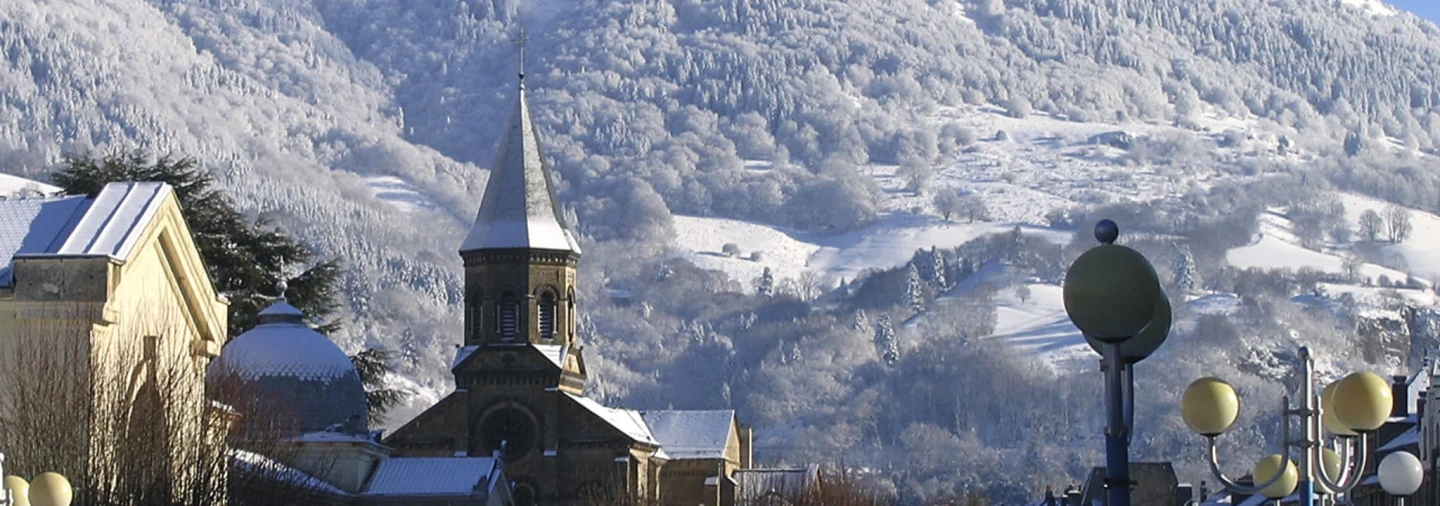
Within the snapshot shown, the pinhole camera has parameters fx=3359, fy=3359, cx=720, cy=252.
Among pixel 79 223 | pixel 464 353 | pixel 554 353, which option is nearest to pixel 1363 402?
pixel 79 223

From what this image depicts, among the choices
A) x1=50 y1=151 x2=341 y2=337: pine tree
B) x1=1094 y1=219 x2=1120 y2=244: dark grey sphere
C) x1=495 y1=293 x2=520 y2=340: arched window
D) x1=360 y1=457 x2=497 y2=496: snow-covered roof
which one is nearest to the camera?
x1=1094 y1=219 x2=1120 y2=244: dark grey sphere

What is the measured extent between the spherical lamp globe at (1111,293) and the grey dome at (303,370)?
67.2 meters

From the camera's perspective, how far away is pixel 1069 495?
146 metres

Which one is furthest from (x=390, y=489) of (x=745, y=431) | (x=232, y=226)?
(x=745, y=431)

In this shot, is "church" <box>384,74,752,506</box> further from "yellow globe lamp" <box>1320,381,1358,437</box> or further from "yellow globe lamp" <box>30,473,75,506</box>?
"yellow globe lamp" <box>1320,381,1358,437</box>

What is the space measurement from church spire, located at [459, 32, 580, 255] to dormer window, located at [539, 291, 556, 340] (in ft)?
6.68

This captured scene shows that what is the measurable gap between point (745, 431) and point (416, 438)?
55617 millimetres

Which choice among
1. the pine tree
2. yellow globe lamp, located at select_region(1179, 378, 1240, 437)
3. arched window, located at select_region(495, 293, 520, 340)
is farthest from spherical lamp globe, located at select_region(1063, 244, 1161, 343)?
arched window, located at select_region(495, 293, 520, 340)

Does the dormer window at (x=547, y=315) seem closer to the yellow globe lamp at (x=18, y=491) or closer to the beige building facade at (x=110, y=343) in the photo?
the beige building facade at (x=110, y=343)

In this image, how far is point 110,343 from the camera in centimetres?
5534

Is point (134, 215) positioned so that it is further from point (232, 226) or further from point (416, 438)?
point (416, 438)

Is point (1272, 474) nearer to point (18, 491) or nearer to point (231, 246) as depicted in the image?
point (18, 491)

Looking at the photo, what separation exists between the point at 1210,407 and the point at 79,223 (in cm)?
3130

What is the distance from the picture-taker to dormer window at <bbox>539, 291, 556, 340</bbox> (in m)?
129
